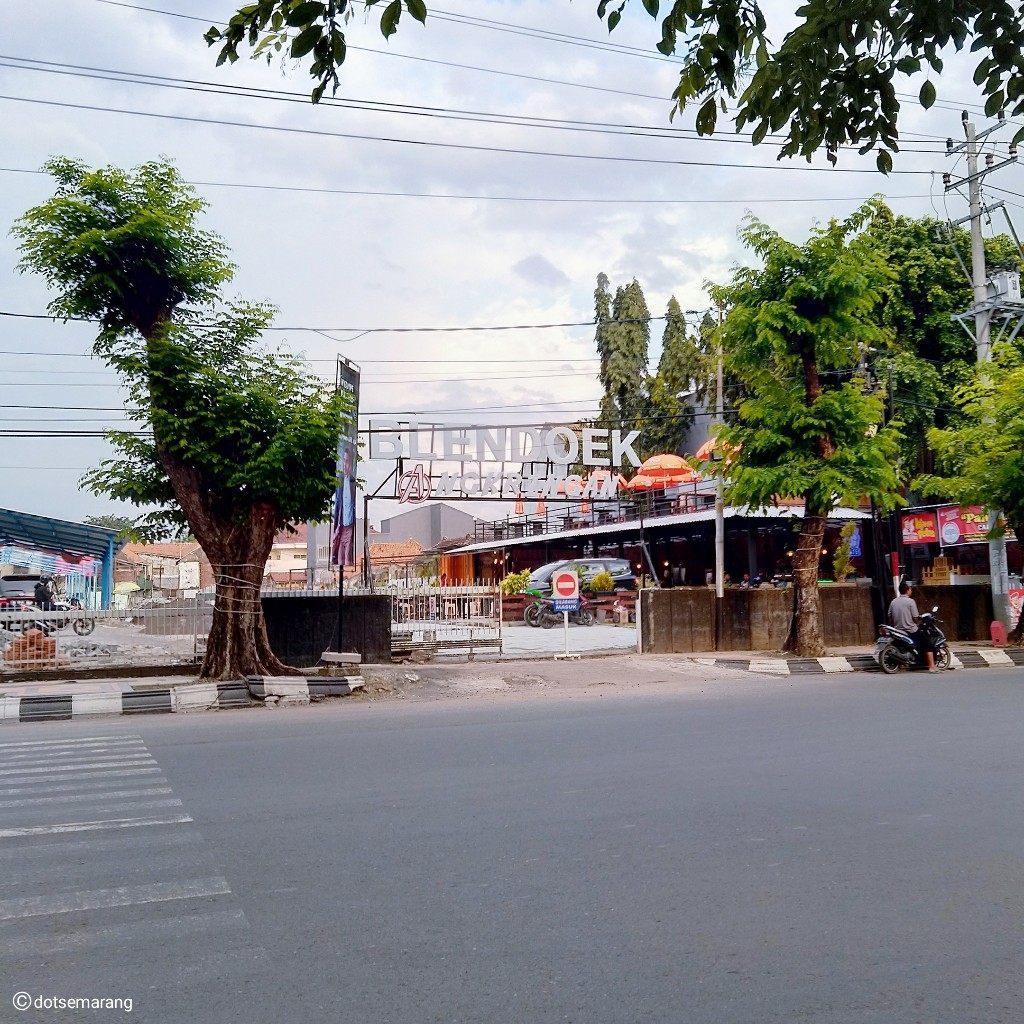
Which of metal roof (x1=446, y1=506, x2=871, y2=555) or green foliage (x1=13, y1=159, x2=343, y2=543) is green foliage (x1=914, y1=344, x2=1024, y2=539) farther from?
green foliage (x1=13, y1=159, x2=343, y2=543)

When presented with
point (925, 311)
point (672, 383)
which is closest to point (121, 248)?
point (925, 311)

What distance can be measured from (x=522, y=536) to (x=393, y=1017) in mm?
41187

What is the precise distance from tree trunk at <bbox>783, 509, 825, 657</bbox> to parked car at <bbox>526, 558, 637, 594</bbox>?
14900mm

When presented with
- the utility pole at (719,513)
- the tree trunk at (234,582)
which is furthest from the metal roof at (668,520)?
the tree trunk at (234,582)

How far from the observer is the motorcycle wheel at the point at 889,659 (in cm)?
1736

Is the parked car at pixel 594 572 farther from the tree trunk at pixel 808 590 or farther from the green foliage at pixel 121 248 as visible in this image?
the green foliage at pixel 121 248

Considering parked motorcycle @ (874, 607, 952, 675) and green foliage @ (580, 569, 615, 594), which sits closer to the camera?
parked motorcycle @ (874, 607, 952, 675)

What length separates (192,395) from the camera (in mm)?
14672

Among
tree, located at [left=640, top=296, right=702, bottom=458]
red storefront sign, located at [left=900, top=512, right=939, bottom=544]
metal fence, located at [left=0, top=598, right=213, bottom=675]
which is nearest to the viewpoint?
metal fence, located at [left=0, top=598, right=213, bottom=675]

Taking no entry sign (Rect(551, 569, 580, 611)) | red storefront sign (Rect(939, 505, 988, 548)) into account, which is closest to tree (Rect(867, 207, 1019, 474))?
red storefront sign (Rect(939, 505, 988, 548))

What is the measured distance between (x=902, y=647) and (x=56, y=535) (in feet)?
71.5

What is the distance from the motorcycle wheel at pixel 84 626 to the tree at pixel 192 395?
247 centimetres

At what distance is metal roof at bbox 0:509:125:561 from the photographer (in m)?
25.0

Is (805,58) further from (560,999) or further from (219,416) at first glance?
(219,416)
